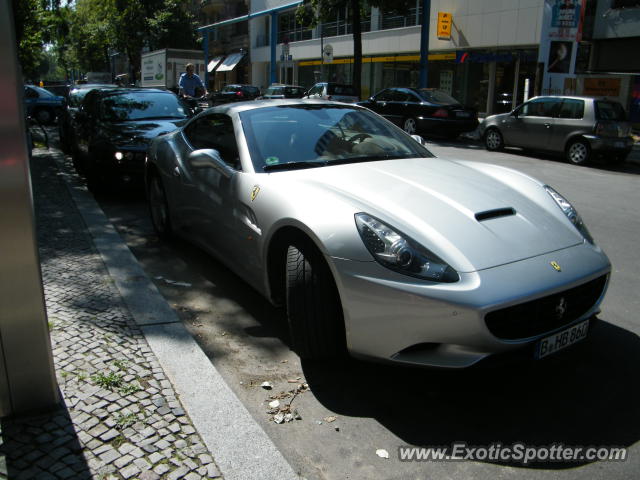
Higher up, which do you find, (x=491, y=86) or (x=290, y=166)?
(x=491, y=86)

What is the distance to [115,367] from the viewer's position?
3203mm

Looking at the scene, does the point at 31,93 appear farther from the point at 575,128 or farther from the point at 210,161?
the point at 210,161

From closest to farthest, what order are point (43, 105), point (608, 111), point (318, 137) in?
point (318, 137) → point (608, 111) → point (43, 105)

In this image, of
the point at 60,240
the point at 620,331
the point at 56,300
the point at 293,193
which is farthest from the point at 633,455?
the point at 60,240

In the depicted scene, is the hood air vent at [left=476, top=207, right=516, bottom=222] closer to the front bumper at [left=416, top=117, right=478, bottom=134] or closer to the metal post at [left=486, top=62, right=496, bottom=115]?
the front bumper at [left=416, top=117, right=478, bottom=134]

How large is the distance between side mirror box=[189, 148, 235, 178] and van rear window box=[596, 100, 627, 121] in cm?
1155

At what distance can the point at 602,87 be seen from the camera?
22.8m

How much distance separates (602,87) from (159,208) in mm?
21739

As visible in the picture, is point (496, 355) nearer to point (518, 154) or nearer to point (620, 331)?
point (620, 331)

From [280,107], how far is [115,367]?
7.98ft

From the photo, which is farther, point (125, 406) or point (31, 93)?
point (31, 93)

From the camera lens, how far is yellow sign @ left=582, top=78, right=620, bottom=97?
22.3 m

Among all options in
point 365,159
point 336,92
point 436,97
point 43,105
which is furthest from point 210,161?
point 43,105

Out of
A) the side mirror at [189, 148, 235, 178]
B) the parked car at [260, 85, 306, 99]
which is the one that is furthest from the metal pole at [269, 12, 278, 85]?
the side mirror at [189, 148, 235, 178]
